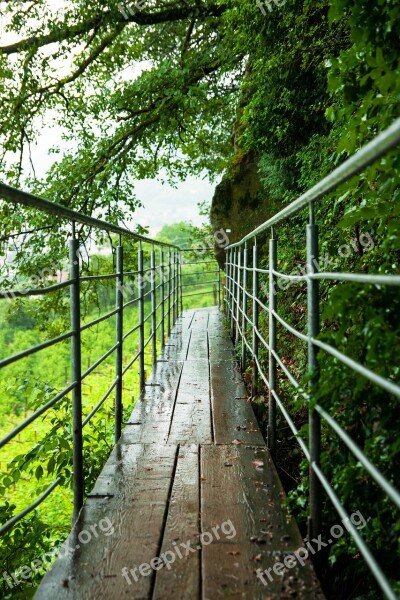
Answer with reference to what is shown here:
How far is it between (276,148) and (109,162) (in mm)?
3270

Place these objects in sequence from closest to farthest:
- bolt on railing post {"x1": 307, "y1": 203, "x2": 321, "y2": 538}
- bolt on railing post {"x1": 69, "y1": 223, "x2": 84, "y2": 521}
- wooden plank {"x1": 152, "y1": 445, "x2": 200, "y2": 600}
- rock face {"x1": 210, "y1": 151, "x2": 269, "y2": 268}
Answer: wooden plank {"x1": 152, "y1": 445, "x2": 200, "y2": 600} → bolt on railing post {"x1": 307, "y1": 203, "x2": 321, "y2": 538} → bolt on railing post {"x1": 69, "y1": 223, "x2": 84, "y2": 521} → rock face {"x1": 210, "y1": 151, "x2": 269, "y2": 268}

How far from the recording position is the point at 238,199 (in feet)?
29.9

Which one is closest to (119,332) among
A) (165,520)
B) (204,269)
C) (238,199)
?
(165,520)

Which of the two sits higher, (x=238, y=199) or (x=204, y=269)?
(x=238, y=199)

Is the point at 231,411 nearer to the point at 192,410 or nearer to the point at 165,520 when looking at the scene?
the point at 192,410

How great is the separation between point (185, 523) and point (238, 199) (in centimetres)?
781

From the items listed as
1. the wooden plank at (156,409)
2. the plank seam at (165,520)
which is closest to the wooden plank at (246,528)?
the plank seam at (165,520)

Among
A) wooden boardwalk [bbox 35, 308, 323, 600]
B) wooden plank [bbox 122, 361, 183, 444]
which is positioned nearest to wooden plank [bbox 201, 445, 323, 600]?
wooden boardwalk [bbox 35, 308, 323, 600]

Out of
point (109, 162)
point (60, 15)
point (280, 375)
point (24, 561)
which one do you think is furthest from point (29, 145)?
point (24, 561)

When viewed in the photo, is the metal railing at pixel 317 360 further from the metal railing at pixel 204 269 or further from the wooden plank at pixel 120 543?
the metal railing at pixel 204 269

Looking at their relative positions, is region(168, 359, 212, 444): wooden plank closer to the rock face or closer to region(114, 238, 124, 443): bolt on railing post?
region(114, 238, 124, 443): bolt on railing post

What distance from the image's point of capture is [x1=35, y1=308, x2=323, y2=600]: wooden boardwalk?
1.50 meters

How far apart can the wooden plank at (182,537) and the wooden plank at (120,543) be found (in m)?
0.04

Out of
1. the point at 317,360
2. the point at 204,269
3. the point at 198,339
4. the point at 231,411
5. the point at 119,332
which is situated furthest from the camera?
the point at 204,269
